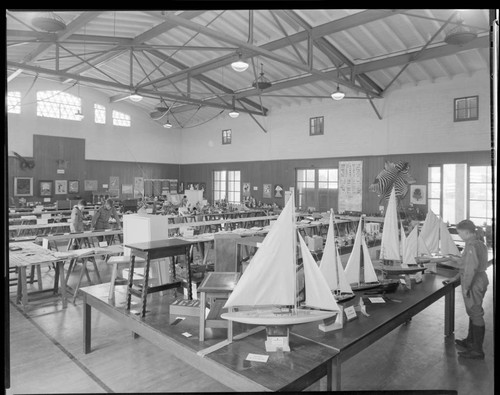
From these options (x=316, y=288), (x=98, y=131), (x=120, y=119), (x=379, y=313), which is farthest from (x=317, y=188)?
(x=316, y=288)

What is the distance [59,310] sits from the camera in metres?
5.42

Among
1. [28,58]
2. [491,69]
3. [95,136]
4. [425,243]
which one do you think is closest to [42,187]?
[95,136]

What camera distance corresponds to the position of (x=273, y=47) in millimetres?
10367

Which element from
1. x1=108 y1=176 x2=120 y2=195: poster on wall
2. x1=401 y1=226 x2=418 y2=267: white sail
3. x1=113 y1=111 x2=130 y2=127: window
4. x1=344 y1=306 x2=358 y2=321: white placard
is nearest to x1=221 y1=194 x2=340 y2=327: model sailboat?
x1=344 y1=306 x2=358 y2=321: white placard

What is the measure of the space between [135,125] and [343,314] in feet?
65.1

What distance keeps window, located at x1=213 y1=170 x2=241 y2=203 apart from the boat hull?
16936 mm

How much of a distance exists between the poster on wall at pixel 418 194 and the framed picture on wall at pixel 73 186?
14.8m

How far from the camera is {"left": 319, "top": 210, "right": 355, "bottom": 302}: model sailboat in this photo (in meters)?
3.00

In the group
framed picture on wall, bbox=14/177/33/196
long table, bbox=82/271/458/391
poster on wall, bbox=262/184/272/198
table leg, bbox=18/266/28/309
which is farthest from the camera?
poster on wall, bbox=262/184/272/198

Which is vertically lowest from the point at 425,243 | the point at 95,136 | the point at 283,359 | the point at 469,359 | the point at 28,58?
the point at 469,359

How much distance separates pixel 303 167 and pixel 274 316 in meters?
14.3

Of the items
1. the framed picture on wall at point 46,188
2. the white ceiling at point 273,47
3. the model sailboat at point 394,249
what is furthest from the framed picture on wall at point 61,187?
the model sailboat at point 394,249

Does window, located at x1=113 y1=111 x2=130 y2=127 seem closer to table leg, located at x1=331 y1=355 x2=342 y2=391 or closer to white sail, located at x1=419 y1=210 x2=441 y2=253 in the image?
white sail, located at x1=419 y1=210 x2=441 y2=253

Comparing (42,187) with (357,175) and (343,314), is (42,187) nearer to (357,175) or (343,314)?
(357,175)
